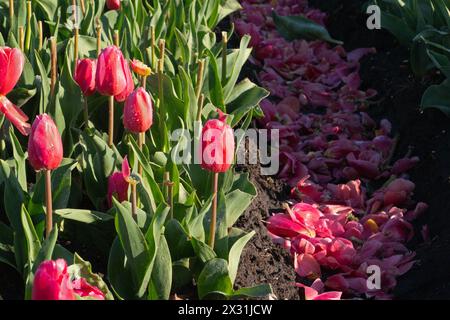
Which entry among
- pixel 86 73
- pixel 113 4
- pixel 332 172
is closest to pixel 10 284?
pixel 86 73

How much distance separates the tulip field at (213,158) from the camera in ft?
7.95


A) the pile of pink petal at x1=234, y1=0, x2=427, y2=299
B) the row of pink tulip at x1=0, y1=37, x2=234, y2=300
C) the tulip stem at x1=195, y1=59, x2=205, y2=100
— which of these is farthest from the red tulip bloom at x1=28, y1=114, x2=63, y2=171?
the pile of pink petal at x1=234, y1=0, x2=427, y2=299

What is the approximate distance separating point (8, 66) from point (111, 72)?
258mm

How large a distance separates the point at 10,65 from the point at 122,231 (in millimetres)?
508

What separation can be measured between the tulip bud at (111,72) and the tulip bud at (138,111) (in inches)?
3.9

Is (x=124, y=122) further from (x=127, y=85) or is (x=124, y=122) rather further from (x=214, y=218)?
(x=214, y=218)

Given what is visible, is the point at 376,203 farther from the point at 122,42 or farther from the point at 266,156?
the point at 122,42

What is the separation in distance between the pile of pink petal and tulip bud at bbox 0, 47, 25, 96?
104 cm

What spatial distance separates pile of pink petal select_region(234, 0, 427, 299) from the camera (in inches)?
123

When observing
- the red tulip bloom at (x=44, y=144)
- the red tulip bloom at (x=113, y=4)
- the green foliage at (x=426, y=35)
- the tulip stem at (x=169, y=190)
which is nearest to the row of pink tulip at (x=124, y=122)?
the red tulip bloom at (x=44, y=144)

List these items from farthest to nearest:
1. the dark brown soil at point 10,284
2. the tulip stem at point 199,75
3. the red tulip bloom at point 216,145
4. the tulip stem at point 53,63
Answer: the tulip stem at point 199,75
the tulip stem at point 53,63
the dark brown soil at point 10,284
the red tulip bloom at point 216,145

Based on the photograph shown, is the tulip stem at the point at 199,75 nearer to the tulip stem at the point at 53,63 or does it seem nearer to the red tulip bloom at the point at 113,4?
the tulip stem at the point at 53,63

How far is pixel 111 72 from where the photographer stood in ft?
8.17

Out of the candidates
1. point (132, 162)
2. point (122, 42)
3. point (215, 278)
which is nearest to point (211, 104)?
point (122, 42)
